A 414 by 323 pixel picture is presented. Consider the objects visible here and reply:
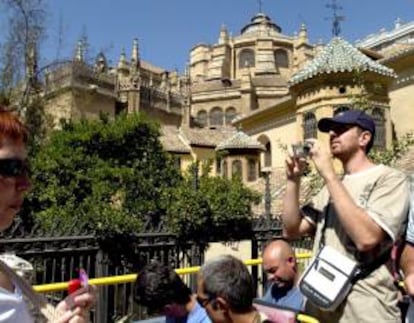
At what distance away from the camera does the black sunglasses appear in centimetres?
170

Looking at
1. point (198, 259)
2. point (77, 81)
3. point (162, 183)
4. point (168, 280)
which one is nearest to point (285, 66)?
point (77, 81)

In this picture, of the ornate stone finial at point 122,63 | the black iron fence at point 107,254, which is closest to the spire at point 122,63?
the ornate stone finial at point 122,63

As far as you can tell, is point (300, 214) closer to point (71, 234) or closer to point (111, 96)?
point (71, 234)

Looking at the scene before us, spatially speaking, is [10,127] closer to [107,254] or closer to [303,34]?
[107,254]

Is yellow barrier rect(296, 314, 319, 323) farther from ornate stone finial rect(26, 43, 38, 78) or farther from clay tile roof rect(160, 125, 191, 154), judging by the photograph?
clay tile roof rect(160, 125, 191, 154)

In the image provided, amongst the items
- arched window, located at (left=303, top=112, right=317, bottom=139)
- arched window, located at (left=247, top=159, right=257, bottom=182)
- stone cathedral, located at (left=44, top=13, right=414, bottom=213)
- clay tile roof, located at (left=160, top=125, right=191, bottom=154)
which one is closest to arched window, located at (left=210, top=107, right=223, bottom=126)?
stone cathedral, located at (left=44, top=13, right=414, bottom=213)

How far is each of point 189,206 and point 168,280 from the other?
9.74 metres

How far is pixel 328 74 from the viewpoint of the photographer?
21375mm

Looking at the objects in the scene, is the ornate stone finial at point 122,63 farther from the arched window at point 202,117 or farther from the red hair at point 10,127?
the red hair at point 10,127

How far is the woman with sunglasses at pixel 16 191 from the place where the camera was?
62.8 inches

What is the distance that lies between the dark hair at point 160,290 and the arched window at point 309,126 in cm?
1956

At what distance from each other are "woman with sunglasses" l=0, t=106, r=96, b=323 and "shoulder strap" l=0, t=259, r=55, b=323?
0.07ft

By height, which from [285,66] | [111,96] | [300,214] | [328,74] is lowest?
[300,214]

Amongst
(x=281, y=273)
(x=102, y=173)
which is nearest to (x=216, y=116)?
(x=102, y=173)
